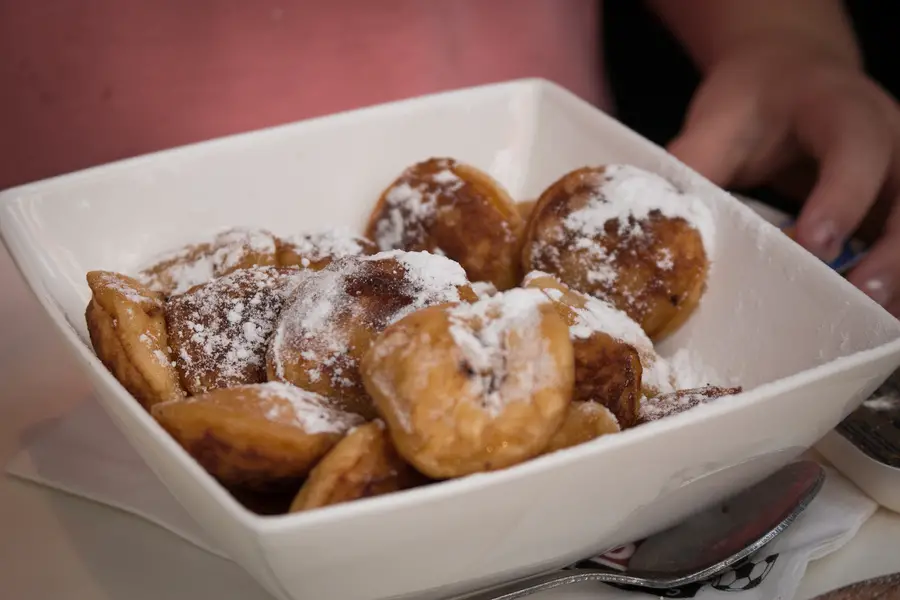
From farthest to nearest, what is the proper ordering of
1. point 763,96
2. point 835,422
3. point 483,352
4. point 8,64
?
point 8,64 → point 763,96 → point 835,422 → point 483,352

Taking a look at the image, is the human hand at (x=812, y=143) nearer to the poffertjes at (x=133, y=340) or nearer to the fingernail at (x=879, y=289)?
the fingernail at (x=879, y=289)

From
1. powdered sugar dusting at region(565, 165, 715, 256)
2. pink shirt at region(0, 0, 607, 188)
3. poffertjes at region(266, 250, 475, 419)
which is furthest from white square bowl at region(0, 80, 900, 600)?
pink shirt at region(0, 0, 607, 188)

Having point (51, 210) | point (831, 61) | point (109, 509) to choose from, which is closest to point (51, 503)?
point (109, 509)

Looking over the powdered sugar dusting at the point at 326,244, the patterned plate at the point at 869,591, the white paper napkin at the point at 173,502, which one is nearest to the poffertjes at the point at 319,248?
the powdered sugar dusting at the point at 326,244

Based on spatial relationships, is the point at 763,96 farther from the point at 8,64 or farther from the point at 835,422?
the point at 8,64

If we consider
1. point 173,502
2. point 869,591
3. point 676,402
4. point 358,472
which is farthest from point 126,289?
point 869,591

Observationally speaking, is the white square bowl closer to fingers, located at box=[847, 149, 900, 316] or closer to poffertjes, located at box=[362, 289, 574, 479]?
poffertjes, located at box=[362, 289, 574, 479]
